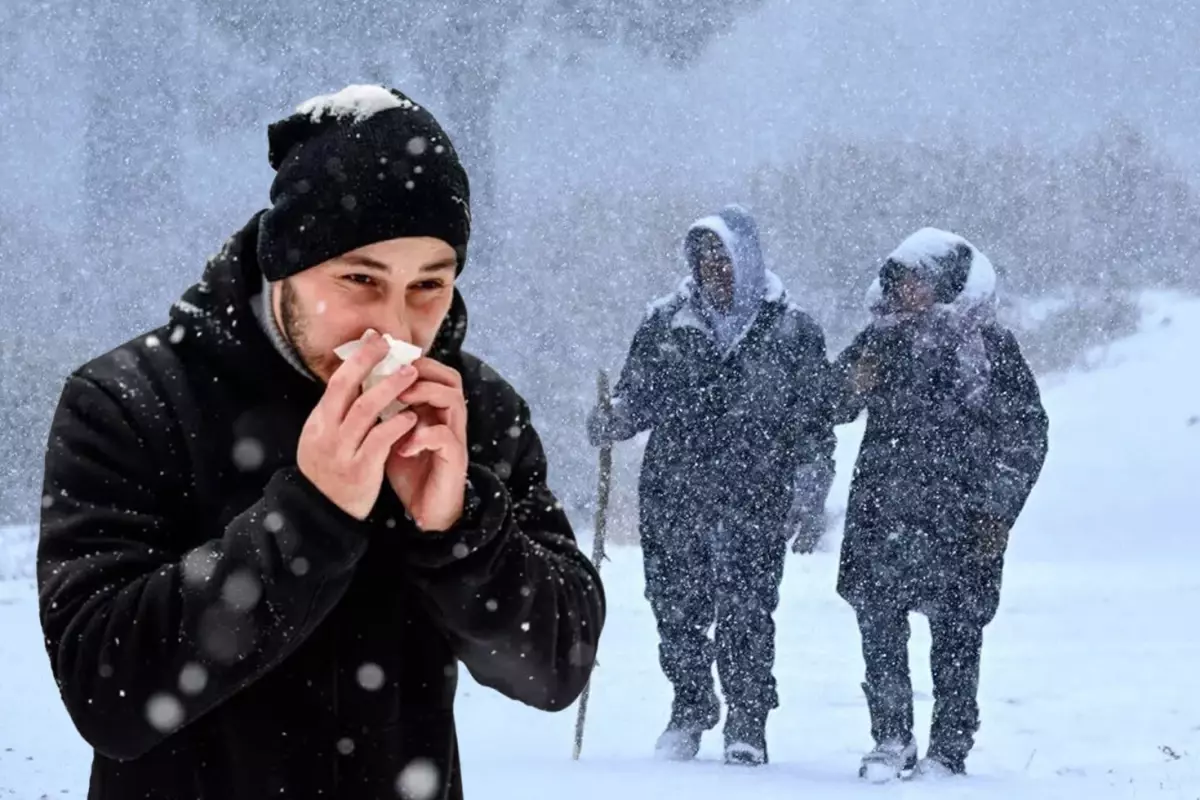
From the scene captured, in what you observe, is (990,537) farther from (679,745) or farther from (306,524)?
(306,524)

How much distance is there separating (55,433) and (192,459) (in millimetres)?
164

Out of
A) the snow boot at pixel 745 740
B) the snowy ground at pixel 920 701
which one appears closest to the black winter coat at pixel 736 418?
the snow boot at pixel 745 740

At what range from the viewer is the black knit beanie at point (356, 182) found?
1.96 meters

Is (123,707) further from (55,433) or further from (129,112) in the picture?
(129,112)

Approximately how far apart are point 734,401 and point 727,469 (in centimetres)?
33

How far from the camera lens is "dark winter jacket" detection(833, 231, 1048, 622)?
24.0ft

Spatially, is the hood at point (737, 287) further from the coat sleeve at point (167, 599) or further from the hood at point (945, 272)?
the coat sleeve at point (167, 599)

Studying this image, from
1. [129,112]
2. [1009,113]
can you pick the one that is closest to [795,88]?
[1009,113]

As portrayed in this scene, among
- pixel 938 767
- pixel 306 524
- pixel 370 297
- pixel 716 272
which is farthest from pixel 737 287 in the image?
pixel 306 524

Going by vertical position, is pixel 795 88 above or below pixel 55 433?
above

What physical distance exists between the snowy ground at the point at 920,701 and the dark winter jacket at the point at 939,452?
935 millimetres

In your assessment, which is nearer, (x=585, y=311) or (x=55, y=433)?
(x=55, y=433)

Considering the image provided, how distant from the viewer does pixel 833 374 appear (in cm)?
759

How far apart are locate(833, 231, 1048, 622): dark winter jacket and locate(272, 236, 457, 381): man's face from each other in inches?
222
